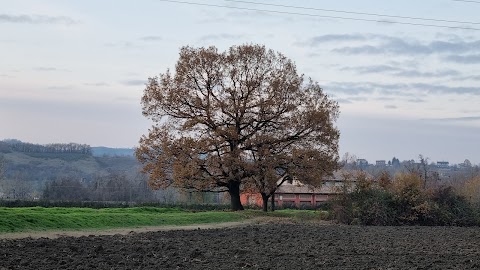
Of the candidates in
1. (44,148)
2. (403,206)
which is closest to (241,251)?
(403,206)

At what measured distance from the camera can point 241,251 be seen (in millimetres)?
21250

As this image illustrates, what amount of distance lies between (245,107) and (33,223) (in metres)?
22.2

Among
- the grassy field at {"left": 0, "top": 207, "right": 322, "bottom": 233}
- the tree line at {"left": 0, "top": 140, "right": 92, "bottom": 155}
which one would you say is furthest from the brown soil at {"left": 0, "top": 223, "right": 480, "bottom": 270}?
the tree line at {"left": 0, "top": 140, "right": 92, "bottom": 155}

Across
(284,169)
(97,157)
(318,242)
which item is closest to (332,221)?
(284,169)

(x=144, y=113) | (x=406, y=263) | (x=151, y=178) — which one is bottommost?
(x=406, y=263)

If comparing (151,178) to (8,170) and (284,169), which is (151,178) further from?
(8,170)

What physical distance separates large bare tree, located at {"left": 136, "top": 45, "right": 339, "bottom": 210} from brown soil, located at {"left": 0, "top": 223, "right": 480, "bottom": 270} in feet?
56.7

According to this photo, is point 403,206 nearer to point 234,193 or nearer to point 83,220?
point 234,193

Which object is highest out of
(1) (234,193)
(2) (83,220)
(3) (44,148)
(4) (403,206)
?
(3) (44,148)

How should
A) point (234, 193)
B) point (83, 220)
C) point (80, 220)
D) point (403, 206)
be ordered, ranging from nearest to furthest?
point (80, 220) < point (83, 220) < point (403, 206) < point (234, 193)

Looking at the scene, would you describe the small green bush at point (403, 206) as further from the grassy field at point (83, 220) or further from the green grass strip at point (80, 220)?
the green grass strip at point (80, 220)

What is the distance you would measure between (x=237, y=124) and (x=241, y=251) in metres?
26.9

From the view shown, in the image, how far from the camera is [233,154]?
46188mm

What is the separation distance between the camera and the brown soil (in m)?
17.6
